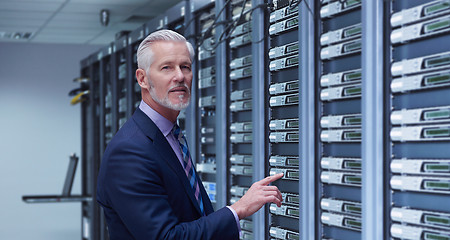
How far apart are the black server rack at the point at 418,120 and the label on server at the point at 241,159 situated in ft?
3.43

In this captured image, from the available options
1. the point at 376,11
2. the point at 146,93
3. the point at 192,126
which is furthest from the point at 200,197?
the point at 192,126

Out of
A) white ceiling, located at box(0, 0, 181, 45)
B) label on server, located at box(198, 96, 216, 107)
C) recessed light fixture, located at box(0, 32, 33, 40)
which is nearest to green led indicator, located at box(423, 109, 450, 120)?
label on server, located at box(198, 96, 216, 107)

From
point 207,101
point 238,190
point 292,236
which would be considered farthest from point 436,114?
point 207,101

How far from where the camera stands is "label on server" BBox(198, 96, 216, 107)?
343 cm

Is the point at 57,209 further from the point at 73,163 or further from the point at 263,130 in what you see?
the point at 263,130

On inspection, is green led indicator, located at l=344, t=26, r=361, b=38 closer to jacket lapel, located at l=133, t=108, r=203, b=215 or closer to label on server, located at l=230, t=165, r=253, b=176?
jacket lapel, located at l=133, t=108, r=203, b=215

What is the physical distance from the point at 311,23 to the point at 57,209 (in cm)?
790

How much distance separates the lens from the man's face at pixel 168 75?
6.04 ft

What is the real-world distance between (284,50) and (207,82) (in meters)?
0.91

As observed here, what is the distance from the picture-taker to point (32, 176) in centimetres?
952

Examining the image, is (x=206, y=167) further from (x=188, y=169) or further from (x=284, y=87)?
(x=188, y=169)

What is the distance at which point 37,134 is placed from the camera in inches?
376

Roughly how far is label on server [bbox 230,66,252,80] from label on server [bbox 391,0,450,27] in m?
1.05

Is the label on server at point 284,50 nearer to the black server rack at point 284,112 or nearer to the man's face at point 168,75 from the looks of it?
the black server rack at point 284,112
